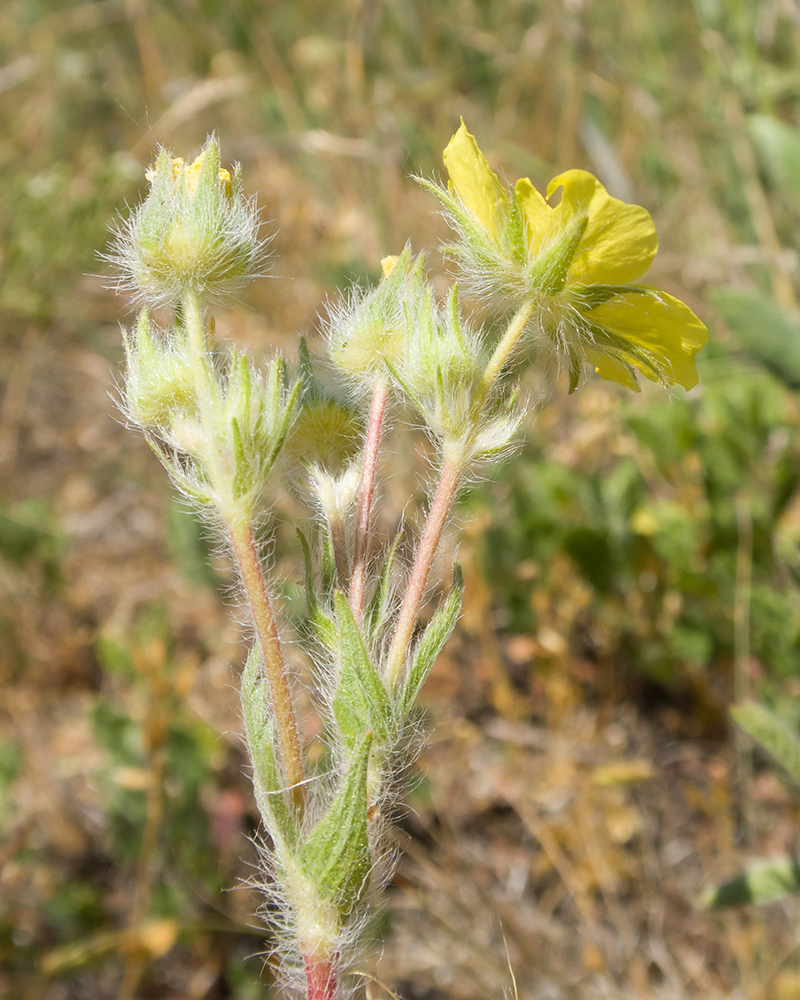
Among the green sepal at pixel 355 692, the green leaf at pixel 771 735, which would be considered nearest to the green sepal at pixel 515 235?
the green sepal at pixel 355 692

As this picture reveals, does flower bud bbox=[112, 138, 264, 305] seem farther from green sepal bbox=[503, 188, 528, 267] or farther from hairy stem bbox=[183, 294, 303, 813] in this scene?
green sepal bbox=[503, 188, 528, 267]

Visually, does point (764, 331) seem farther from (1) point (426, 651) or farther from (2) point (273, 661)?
(2) point (273, 661)

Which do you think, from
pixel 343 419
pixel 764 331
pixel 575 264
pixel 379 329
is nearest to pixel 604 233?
pixel 575 264

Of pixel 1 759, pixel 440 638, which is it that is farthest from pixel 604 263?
pixel 1 759

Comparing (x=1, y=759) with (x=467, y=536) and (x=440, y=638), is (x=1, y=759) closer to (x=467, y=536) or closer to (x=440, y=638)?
(x=467, y=536)

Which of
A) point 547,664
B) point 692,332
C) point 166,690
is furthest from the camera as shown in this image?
point 547,664

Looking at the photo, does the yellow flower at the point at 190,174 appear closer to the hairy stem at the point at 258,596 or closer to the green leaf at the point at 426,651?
the hairy stem at the point at 258,596
